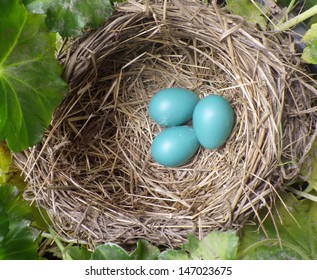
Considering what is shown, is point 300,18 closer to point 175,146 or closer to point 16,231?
point 175,146

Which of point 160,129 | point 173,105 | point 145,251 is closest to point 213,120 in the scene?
point 173,105

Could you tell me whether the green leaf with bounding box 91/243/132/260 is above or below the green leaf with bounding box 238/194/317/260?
above

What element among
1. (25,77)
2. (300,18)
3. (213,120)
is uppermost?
(25,77)

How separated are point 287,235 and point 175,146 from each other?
317mm

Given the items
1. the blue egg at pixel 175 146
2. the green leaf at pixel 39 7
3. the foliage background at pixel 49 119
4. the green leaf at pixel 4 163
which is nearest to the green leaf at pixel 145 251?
the foliage background at pixel 49 119

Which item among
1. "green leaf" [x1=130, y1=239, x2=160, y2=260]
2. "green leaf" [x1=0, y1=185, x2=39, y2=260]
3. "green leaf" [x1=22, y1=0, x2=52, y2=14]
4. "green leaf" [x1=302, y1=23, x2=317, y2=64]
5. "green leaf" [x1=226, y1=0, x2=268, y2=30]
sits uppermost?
"green leaf" [x1=22, y1=0, x2=52, y2=14]

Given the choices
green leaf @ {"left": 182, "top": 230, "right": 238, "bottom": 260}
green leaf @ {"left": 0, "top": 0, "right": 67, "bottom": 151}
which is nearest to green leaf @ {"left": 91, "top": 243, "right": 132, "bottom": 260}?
green leaf @ {"left": 182, "top": 230, "right": 238, "bottom": 260}

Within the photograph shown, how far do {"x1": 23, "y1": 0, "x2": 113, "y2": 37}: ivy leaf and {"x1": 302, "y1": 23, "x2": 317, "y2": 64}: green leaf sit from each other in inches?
16.0

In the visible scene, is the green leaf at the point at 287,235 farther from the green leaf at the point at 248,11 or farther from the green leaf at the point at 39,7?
the green leaf at the point at 39,7

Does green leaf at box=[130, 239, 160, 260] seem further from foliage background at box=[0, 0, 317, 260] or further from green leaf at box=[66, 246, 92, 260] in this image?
green leaf at box=[66, 246, 92, 260]

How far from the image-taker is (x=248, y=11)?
3.89 feet

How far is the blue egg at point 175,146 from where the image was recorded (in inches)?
49.8

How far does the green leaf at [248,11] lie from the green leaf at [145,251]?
1.70 ft

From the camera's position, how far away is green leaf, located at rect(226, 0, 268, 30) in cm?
118
